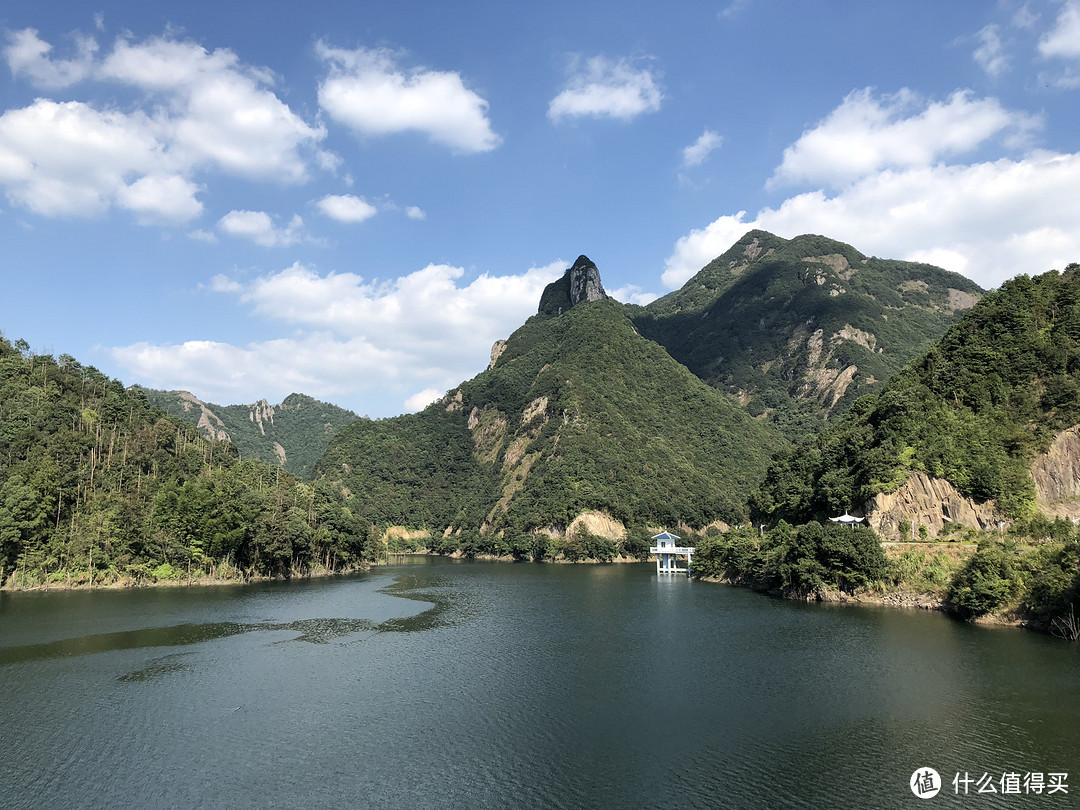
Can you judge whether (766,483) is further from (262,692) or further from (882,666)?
(262,692)

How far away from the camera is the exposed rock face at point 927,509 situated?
5941 cm

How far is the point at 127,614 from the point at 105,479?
27240mm

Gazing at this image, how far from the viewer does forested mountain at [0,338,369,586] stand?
64.2m

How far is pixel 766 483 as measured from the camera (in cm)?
9456

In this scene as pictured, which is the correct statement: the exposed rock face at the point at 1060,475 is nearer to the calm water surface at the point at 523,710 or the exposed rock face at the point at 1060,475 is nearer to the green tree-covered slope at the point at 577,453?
the calm water surface at the point at 523,710

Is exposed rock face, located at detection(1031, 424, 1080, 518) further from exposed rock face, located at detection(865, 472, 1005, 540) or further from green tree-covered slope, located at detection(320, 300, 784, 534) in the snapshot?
green tree-covered slope, located at detection(320, 300, 784, 534)

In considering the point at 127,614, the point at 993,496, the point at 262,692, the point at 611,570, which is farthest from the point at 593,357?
the point at 262,692

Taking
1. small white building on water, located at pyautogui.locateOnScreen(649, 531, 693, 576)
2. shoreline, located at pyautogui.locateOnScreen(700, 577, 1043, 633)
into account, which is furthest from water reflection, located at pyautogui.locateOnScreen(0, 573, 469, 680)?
small white building on water, located at pyautogui.locateOnScreen(649, 531, 693, 576)

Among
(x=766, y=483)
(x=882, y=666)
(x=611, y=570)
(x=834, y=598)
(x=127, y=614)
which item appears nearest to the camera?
(x=882, y=666)

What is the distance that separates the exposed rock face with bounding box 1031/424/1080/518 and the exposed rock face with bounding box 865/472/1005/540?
4.70 metres

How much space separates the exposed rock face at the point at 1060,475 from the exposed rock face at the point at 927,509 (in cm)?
470

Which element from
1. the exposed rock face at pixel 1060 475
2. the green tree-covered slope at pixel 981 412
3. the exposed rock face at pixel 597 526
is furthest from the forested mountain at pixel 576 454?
the exposed rock face at pixel 1060 475

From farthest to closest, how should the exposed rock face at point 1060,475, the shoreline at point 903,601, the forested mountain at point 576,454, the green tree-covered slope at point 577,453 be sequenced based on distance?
the green tree-covered slope at point 577,453
the forested mountain at point 576,454
the exposed rock face at point 1060,475
the shoreline at point 903,601

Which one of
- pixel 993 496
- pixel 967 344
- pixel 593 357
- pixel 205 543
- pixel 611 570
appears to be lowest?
pixel 611 570
